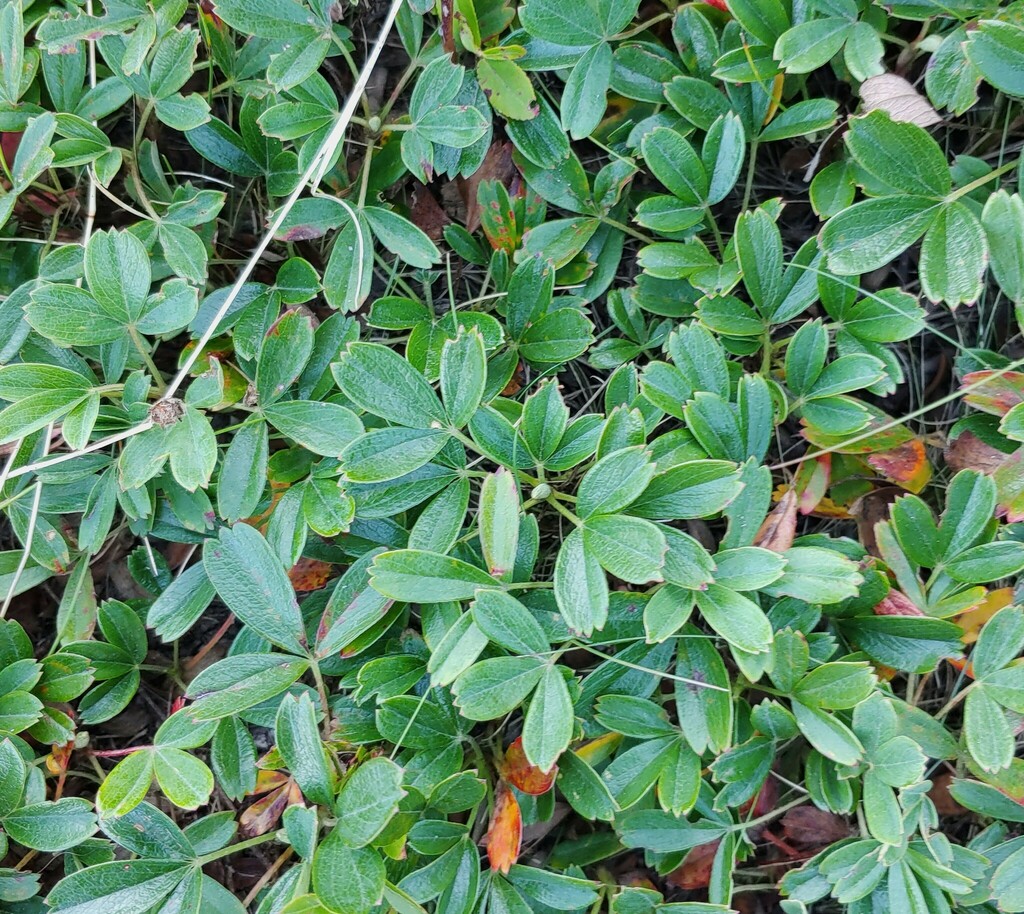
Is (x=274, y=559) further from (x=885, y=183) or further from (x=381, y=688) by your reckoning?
(x=885, y=183)

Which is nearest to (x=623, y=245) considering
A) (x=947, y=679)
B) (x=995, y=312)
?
(x=995, y=312)

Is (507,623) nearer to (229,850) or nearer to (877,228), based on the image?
(229,850)

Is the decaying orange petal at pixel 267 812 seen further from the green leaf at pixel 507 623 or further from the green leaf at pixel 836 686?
the green leaf at pixel 836 686

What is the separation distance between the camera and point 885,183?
984 millimetres

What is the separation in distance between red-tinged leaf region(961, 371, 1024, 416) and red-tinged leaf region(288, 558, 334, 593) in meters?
0.90

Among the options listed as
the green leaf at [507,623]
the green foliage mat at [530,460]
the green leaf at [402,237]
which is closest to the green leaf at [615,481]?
the green foliage mat at [530,460]

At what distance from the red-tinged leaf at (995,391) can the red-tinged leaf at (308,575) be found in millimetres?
901

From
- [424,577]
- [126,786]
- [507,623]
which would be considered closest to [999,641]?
[507,623]

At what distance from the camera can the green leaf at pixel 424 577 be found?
89 centimetres

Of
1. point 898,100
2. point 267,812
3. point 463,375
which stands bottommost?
point 267,812

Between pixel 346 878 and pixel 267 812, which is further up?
pixel 346 878

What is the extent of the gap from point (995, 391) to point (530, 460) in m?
0.61

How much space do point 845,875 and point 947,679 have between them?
333mm

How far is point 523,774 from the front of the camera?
99 cm
